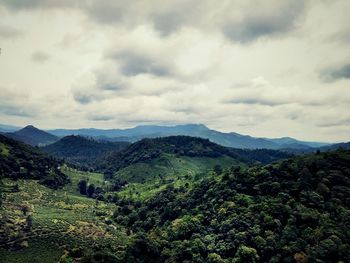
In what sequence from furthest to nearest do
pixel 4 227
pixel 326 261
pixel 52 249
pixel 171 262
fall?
pixel 4 227 < pixel 52 249 < pixel 171 262 < pixel 326 261

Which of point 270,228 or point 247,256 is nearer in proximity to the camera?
point 247,256

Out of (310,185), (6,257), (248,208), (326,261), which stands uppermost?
(310,185)

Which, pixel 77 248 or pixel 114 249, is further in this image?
pixel 114 249

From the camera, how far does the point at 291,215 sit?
6540 inches

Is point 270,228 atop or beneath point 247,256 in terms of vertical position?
atop

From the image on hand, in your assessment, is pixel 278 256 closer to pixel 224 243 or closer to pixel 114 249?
pixel 224 243

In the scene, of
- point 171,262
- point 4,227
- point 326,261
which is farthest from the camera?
point 4,227

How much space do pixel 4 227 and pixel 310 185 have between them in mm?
152126

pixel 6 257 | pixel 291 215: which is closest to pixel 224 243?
pixel 291 215

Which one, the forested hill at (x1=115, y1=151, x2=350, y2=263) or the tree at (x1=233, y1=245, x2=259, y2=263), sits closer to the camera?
the forested hill at (x1=115, y1=151, x2=350, y2=263)

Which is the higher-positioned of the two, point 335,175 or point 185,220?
point 335,175

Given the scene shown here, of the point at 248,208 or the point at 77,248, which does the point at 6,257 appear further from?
the point at 248,208

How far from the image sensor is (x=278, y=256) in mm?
149250

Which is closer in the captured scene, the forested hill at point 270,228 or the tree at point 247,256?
the forested hill at point 270,228
